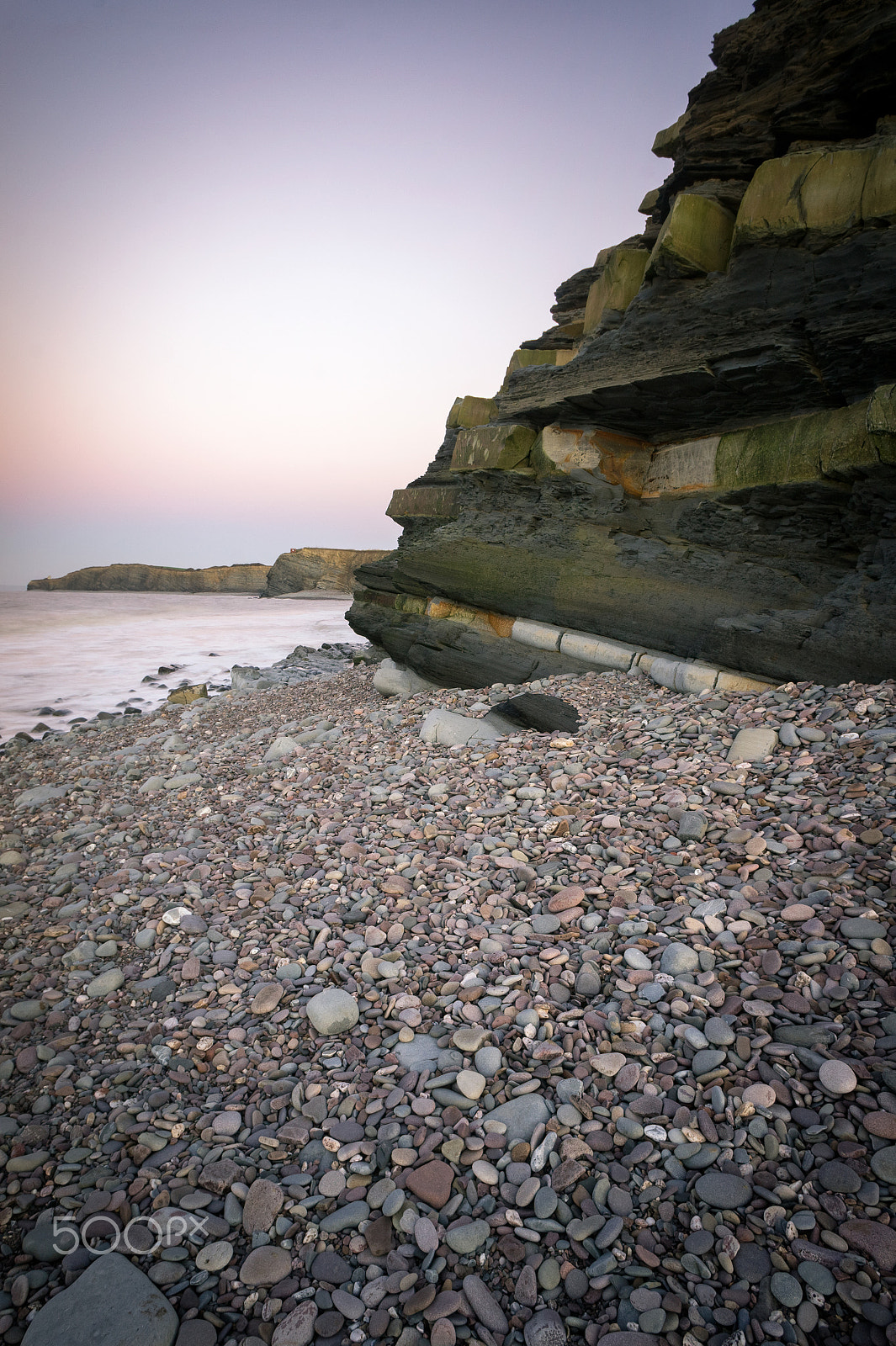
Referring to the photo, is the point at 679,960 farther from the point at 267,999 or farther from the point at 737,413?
the point at 737,413

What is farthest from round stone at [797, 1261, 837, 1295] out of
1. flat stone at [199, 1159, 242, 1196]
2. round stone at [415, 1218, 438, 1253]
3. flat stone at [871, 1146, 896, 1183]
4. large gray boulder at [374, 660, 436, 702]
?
large gray boulder at [374, 660, 436, 702]

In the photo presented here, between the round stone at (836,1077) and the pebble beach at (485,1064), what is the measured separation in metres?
0.01

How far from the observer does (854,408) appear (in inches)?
240

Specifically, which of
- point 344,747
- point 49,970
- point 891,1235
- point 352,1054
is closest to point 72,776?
point 344,747

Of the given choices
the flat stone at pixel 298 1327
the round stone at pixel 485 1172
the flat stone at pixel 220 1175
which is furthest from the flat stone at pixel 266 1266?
the round stone at pixel 485 1172

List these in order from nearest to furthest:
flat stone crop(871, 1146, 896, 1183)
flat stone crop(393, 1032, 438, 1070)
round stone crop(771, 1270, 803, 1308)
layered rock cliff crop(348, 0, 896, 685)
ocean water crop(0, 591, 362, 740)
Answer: round stone crop(771, 1270, 803, 1308) < flat stone crop(871, 1146, 896, 1183) < flat stone crop(393, 1032, 438, 1070) < layered rock cliff crop(348, 0, 896, 685) < ocean water crop(0, 591, 362, 740)

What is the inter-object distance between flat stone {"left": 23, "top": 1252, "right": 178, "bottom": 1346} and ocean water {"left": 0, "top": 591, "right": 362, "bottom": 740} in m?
14.2

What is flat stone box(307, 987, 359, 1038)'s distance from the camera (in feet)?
10.1

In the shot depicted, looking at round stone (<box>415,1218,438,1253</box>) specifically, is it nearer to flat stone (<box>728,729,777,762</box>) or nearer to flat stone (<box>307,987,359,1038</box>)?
flat stone (<box>307,987,359,1038</box>)

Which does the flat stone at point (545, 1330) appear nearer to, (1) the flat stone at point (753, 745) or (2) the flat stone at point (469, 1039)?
(2) the flat stone at point (469, 1039)

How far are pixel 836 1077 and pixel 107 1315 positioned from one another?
2.68 m

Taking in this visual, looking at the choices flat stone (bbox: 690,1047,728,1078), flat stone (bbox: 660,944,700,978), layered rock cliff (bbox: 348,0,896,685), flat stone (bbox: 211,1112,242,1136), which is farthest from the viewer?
layered rock cliff (bbox: 348,0,896,685)

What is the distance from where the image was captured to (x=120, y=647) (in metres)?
27.4

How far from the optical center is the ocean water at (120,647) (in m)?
16.9
